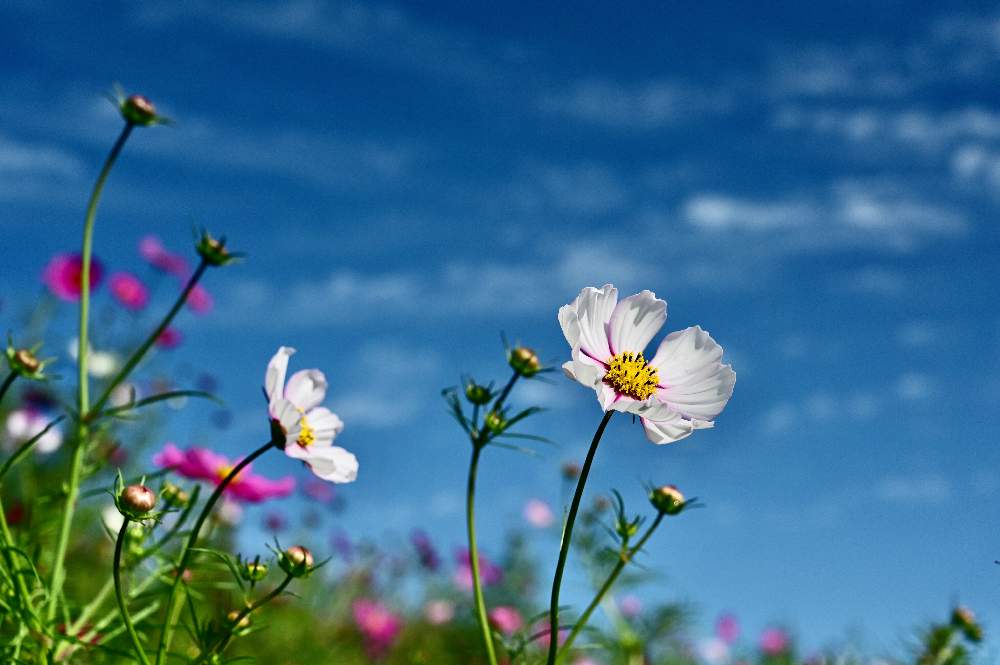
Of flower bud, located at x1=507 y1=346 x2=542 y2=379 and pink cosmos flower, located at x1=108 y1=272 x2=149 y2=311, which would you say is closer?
flower bud, located at x1=507 y1=346 x2=542 y2=379

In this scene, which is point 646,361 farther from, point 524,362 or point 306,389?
point 306,389

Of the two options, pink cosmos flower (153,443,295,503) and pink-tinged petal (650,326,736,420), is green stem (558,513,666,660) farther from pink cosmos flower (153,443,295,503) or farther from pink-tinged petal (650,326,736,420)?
pink cosmos flower (153,443,295,503)

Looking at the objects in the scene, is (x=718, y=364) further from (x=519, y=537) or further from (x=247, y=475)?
(x=519, y=537)

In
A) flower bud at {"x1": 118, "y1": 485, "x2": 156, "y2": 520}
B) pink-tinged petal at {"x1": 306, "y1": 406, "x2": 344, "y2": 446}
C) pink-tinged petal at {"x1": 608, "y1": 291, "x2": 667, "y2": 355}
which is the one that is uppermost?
pink-tinged petal at {"x1": 608, "y1": 291, "x2": 667, "y2": 355}

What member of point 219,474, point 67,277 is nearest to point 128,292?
point 67,277

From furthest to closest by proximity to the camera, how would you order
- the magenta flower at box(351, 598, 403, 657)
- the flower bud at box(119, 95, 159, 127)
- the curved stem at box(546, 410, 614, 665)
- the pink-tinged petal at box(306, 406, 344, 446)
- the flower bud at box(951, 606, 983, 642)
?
the magenta flower at box(351, 598, 403, 657) < the flower bud at box(951, 606, 983, 642) < the flower bud at box(119, 95, 159, 127) < the pink-tinged petal at box(306, 406, 344, 446) < the curved stem at box(546, 410, 614, 665)

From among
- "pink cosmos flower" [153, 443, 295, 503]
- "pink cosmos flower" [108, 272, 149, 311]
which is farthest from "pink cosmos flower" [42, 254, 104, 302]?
"pink cosmos flower" [153, 443, 295, 503]

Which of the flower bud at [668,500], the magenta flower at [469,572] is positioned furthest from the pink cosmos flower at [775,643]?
the flower bud at [668,500]
